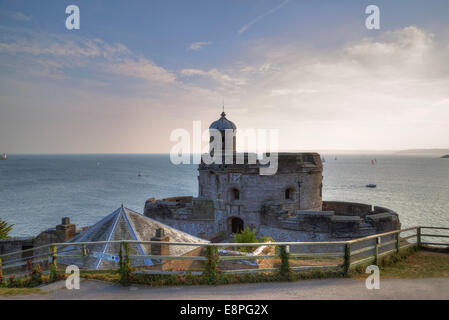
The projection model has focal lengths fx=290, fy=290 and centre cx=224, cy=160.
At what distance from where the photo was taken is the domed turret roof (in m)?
29.1

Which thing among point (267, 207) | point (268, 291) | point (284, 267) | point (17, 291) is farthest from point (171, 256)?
point (267, 207)

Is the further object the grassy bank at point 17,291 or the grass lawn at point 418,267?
the grass lawn at point 418,267

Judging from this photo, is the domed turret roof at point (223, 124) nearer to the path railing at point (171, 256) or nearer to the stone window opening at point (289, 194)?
the stone window opening at point (289, 194)

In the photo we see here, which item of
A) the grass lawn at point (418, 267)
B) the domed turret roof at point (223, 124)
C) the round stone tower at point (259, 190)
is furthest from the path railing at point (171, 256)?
the domed turret roof at point (223, 124)

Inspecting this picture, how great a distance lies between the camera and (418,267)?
9617 millimetres

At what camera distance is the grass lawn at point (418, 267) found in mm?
8867

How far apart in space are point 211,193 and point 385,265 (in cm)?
1797

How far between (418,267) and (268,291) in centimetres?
566

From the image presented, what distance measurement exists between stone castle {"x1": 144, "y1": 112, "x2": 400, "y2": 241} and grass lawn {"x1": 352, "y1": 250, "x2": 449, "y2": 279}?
30.9 feet

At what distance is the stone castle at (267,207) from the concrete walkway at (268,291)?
41.3 ft

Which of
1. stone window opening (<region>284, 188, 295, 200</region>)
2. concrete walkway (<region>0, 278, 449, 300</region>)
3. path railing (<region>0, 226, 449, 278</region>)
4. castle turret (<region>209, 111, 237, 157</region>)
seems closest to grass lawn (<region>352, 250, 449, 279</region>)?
path railing (<region>0, 226, 449, 278</region>)
